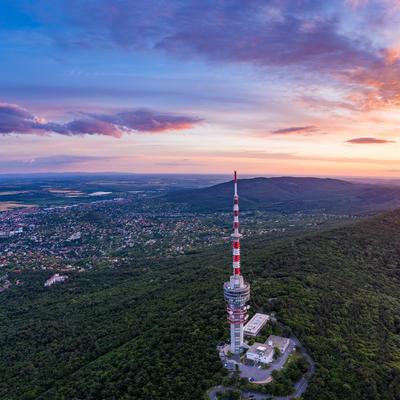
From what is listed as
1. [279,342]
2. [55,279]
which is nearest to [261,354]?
[279,342]

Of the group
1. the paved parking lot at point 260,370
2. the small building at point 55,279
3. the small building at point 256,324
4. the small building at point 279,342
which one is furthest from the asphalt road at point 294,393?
the small building at point 55,279

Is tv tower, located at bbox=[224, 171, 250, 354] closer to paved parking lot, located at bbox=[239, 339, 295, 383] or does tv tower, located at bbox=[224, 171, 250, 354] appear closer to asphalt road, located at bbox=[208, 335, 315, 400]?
paved parking lot, located at bbox=[239, 339, 295, 383]

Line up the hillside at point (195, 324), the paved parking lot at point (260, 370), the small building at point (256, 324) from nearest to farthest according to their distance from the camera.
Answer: the paved parking lot at point (260, 370), the hillside at point (195, 324), the small building at point (256, 324)

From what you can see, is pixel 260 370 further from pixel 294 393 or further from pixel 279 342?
pixel 279 342

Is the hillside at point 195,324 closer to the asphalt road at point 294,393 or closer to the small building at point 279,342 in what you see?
the asphalt road at point 294,393

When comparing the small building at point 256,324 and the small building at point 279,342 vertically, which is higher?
the small building at point 256,324

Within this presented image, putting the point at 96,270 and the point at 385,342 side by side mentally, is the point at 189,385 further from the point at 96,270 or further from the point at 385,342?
the point at 96,270

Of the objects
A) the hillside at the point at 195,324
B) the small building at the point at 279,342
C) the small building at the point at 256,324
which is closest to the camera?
the hillside at the point at 195,324

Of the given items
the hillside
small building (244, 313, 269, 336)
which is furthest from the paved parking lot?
small building (244, 313, 269, 336)
